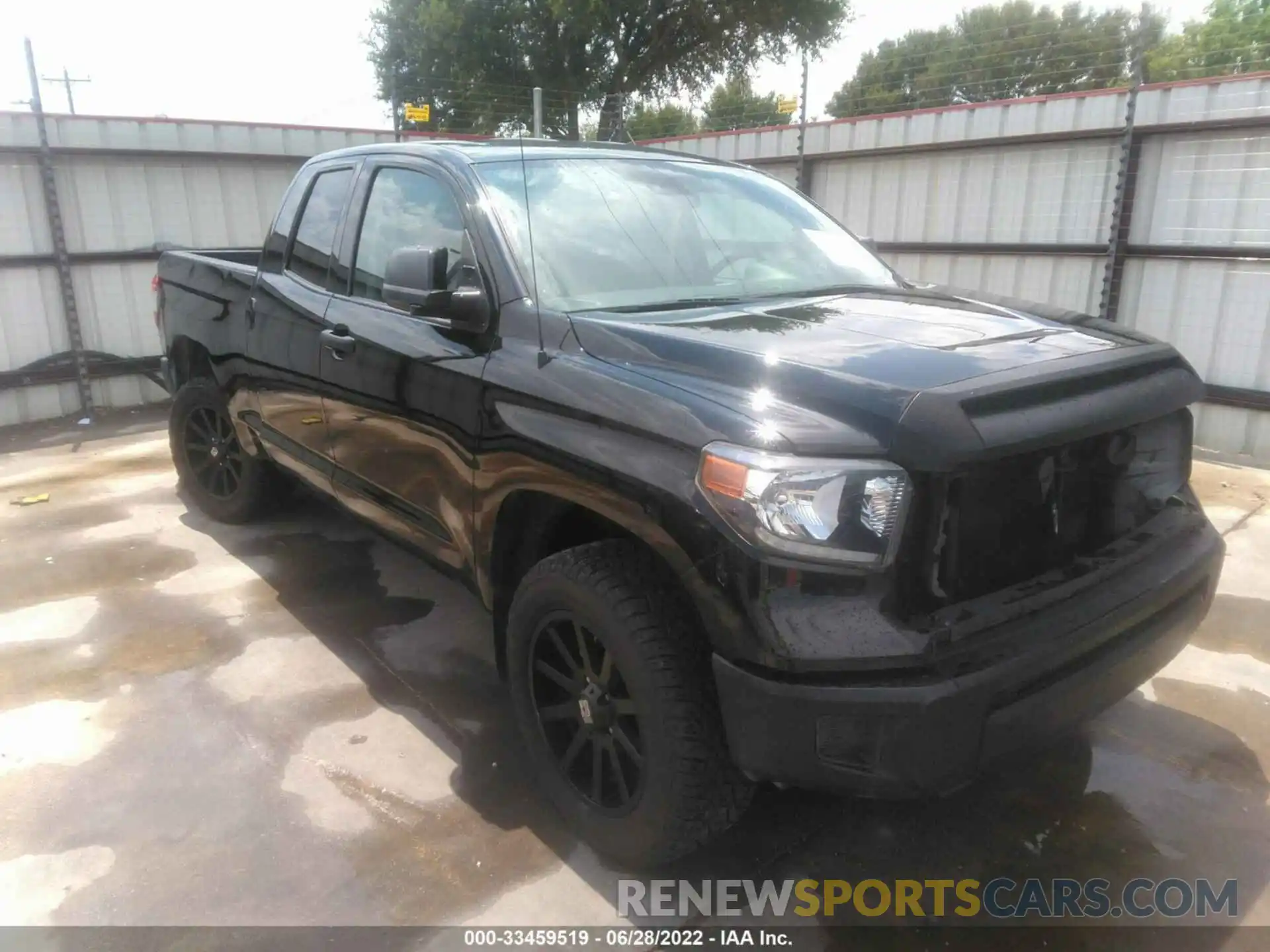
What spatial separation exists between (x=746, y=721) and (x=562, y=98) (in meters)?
24.0

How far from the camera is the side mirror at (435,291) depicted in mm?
2670

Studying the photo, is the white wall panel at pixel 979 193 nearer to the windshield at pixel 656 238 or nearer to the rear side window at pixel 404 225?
the windshield at pixel 656 238

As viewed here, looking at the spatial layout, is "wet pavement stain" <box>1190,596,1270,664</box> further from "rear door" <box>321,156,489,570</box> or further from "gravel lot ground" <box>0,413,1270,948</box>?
"rear door" <box>321,156,489,570</box>

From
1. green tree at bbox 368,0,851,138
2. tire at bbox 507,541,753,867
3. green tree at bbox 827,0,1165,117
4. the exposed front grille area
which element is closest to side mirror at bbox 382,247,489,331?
tire at bbox 507,541,753,867

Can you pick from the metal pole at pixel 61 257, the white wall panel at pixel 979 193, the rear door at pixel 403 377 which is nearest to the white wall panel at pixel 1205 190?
the white wall panel at pixel 979 193

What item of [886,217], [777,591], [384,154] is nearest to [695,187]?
[384,154]

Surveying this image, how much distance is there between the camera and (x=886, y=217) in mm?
8516

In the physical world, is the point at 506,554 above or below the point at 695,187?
below

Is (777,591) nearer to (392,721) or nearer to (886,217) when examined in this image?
(392,721)

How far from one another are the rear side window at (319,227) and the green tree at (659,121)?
10.3m

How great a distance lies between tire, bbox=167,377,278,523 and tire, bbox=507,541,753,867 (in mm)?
2653

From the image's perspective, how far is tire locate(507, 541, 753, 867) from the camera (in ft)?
6.93

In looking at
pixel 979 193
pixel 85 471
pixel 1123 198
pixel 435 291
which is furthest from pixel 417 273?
pixel 979 193

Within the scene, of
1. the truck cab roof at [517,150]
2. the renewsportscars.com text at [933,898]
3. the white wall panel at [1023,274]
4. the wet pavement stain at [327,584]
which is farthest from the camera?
the white wall panel at [1023,274]
